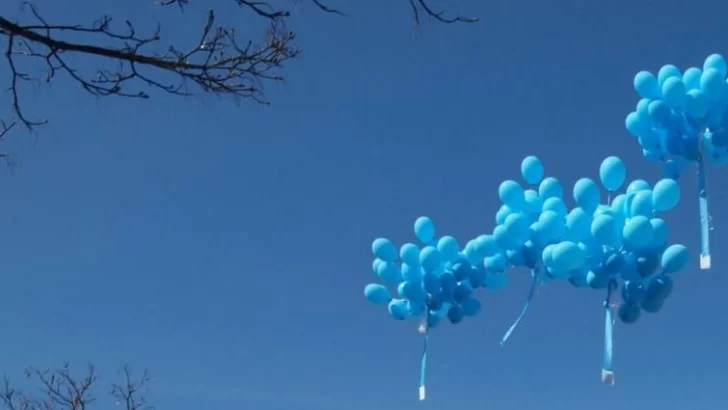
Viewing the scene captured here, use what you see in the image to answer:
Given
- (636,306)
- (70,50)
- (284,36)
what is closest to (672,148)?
(636,306)

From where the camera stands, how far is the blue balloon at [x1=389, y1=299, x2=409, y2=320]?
21.0 ft

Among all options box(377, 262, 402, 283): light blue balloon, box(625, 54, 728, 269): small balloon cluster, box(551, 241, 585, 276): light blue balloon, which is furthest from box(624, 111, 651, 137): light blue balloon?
box(377, 262, 402, 283): light blue balloon

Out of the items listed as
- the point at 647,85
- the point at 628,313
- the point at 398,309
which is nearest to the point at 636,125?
the point at 647,85

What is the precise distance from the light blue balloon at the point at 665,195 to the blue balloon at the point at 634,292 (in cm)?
48

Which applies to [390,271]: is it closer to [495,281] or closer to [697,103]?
[495,281]

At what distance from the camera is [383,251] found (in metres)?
6.32

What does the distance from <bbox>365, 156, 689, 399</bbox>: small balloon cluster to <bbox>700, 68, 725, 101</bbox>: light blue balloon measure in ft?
1.78

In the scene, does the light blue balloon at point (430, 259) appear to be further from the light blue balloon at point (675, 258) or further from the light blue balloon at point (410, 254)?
the light blue balloon at point (675, 258)

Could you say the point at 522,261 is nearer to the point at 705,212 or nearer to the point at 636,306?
the point at 636,306

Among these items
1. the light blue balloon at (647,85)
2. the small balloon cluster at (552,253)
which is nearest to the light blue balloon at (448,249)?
the small balloon cluster at (552,253)

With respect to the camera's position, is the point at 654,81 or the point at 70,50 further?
the point at 654,81

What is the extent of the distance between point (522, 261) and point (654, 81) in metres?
1.39

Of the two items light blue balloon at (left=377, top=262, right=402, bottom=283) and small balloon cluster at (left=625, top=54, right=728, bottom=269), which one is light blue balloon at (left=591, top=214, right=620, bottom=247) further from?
light blue balloon at (left=377, top=262, right=402, bottom=283)

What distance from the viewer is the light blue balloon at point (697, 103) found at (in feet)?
17.0
